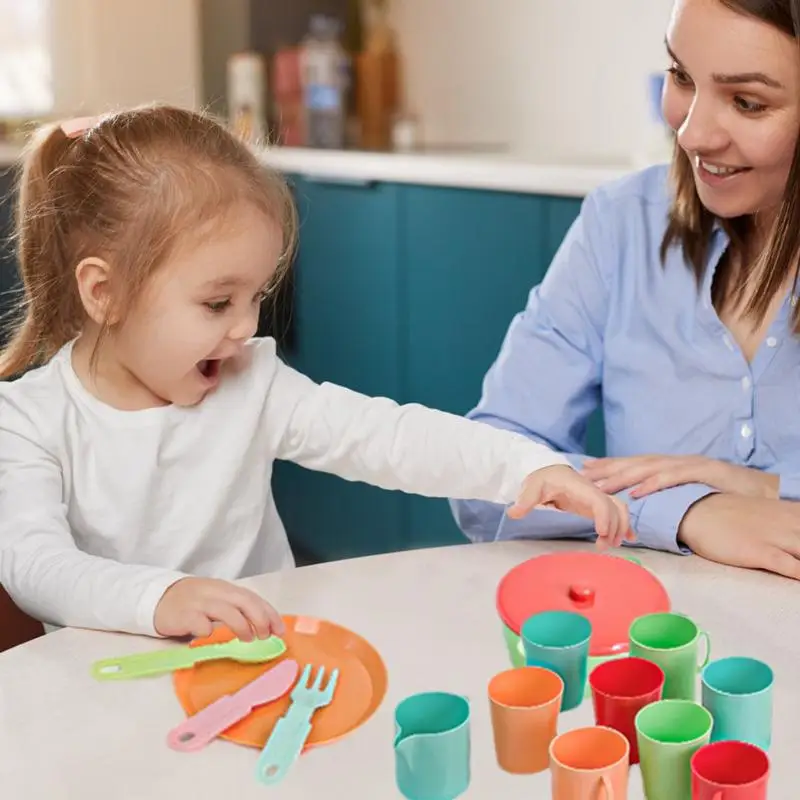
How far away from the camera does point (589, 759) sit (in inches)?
27.7

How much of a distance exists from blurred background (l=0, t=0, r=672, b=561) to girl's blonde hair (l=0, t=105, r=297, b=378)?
964mm

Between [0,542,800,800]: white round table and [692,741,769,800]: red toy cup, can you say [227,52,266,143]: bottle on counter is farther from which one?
[692,741,769,800]: red toy cup

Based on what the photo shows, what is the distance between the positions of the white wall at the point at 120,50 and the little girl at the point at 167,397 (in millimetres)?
2076

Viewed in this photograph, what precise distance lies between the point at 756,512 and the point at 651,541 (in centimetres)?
10

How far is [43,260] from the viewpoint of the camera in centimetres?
123

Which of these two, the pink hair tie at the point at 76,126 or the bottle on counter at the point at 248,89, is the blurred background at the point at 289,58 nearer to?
the bottle on counter at the point at 248,89

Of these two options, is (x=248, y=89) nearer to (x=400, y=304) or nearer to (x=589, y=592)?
(x=400, y=304)

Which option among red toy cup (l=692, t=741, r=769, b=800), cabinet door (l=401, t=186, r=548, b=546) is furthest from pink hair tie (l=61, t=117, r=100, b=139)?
cabinet door (l=401, t=186, r=548, b=546)

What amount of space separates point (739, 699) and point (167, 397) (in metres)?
0.71

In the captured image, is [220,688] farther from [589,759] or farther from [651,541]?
[651,541]

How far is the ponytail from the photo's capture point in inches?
47.6

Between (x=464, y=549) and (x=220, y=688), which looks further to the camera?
(x=464, y=549)

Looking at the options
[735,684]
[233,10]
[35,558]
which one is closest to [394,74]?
[233,10]

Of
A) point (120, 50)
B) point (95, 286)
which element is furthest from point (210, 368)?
point (120, 50)
